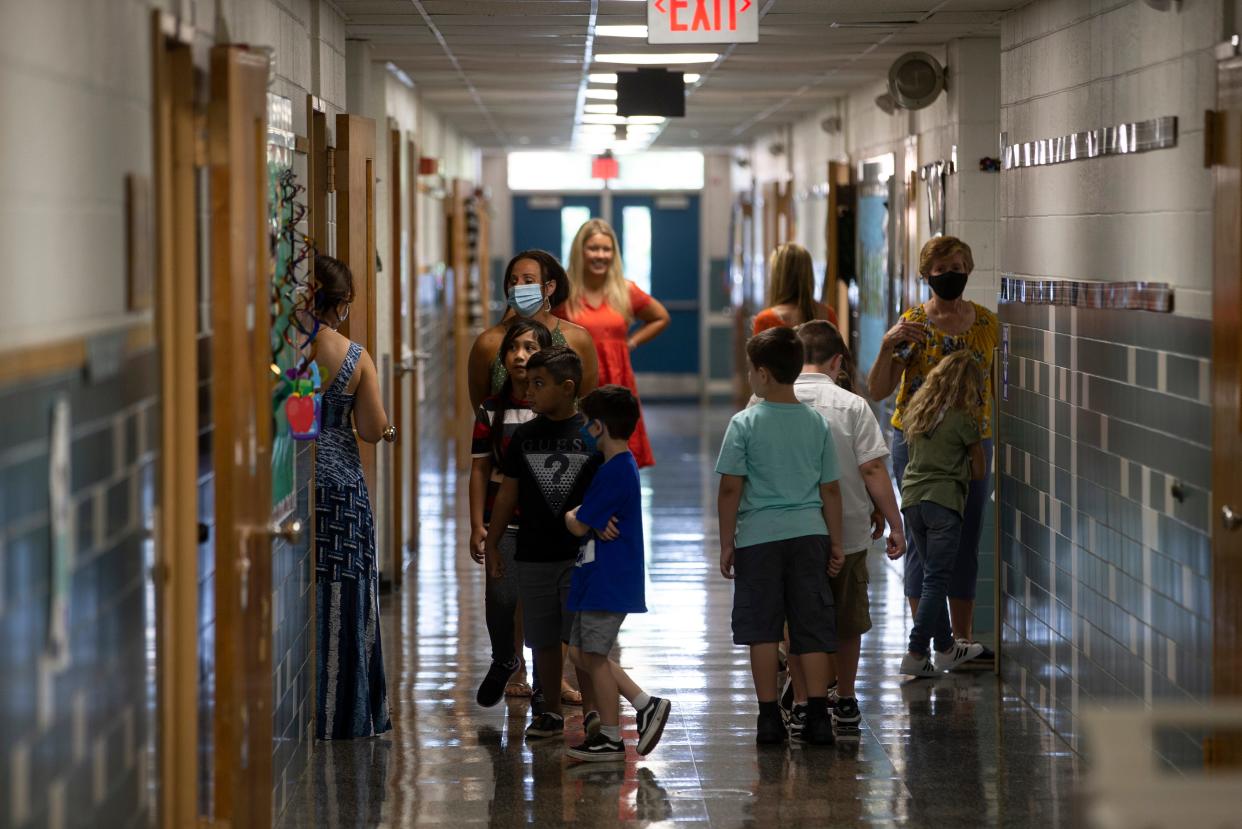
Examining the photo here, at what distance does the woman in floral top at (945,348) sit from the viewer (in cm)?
591

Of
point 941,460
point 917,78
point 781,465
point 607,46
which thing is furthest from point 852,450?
point 607,46

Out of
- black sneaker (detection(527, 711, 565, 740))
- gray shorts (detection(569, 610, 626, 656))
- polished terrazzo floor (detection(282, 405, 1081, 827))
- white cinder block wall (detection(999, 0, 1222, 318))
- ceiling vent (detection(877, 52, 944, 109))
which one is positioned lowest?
polished terrazzo floor (detection(282, 405, 1081, 827))

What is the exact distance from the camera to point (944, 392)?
18.9 feet

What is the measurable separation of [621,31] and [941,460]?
96.5 inches

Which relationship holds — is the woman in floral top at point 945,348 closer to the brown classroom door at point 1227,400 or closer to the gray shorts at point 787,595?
the gray shorts at point 787,595

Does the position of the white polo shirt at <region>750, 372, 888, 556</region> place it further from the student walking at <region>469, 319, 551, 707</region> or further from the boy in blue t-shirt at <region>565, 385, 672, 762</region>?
the student walking at <region>469, 319, 551, 707</region>

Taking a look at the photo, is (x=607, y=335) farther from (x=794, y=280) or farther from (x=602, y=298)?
(x=794, y=280)

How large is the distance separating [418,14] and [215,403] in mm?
3354

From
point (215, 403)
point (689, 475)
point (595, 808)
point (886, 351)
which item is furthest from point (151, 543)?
point (689, 475)

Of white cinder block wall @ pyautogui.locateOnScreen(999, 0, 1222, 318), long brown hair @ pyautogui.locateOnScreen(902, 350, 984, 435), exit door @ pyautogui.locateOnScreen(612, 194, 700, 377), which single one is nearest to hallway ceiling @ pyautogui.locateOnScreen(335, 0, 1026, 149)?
white cinder block wall @ pyautogui.locateOnScreen(999, 0, 1222, 318)

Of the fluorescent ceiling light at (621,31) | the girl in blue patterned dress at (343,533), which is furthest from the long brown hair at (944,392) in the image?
the fluorescent ceiling light at (621,31)

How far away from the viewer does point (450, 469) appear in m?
12.4

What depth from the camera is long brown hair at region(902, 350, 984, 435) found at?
575 centimetres

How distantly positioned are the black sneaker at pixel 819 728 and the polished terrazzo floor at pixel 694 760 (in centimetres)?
3
